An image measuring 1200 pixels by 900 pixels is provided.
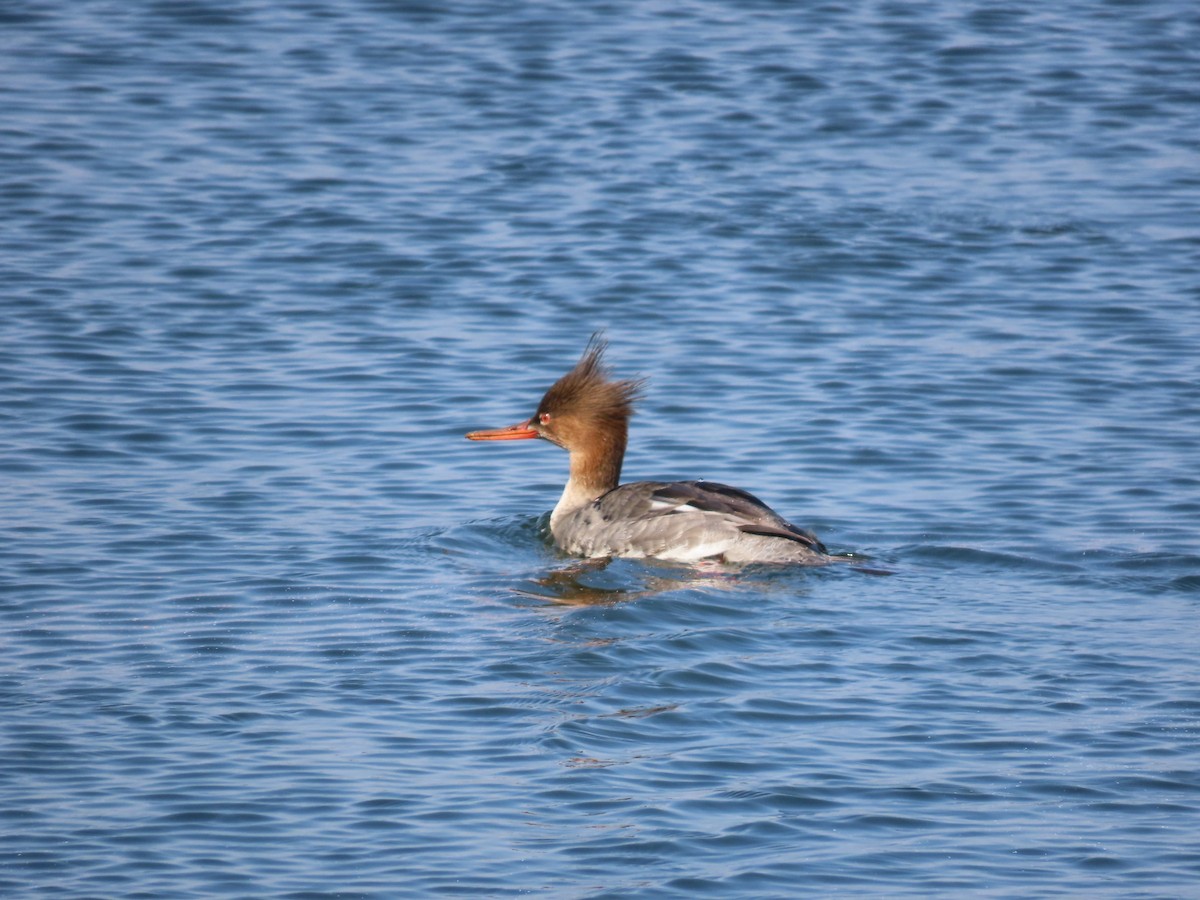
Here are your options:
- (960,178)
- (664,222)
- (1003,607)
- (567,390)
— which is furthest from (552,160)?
(1003,607)

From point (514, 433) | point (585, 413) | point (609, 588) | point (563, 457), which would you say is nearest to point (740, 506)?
point (609, 588)

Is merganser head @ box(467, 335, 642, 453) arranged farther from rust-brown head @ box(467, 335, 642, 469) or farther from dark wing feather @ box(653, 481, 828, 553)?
dark wing feather @ box(653, 481, 828, 553)

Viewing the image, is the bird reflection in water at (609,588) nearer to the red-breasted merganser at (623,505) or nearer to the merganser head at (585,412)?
the red-breasted merganser at (623,505)

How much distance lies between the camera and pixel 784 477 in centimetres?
1013

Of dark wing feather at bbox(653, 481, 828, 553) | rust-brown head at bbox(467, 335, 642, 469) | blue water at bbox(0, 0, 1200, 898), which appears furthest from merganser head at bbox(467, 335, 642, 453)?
dark wing feather at bbox(653, 481, 828, 553)

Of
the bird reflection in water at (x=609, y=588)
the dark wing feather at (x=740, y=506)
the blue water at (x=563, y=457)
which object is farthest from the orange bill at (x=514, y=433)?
the dark wing feather at (x=740, y=506)

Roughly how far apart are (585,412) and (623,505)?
2.51 ft

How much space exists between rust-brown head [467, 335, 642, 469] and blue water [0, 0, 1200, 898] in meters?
0.45

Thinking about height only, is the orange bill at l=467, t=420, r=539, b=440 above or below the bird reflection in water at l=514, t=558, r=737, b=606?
above

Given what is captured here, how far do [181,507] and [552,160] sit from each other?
7.63 metres

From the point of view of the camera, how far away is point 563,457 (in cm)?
1156

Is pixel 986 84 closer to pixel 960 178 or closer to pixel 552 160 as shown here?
pixel 960 178

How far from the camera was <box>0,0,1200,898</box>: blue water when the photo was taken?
594 centimetres

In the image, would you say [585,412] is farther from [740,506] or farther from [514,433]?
[740,506]
